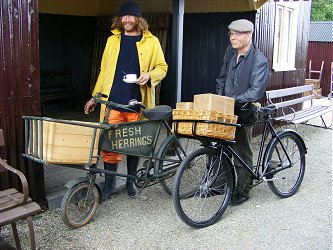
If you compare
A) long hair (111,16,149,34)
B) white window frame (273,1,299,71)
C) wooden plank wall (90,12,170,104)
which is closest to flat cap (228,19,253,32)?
long hair (111,16,149,34)

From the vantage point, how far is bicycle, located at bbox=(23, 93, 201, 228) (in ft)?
11.5

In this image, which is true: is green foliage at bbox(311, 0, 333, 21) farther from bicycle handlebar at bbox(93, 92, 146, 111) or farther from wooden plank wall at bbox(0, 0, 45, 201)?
wooden plank wall at bbox(0, 0, 45, 201)

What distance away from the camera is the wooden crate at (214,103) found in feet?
11.5

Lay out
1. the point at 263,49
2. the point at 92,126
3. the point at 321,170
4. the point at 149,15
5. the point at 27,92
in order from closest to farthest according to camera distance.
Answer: the point at 92,126
the point at 27,92
the point at 321,170
the point at 263,49
the point at 149,15

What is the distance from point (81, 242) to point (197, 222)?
1.03 meters

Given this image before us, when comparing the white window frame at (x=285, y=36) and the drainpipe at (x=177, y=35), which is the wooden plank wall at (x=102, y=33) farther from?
the drainpipe at (x=177, y=35)

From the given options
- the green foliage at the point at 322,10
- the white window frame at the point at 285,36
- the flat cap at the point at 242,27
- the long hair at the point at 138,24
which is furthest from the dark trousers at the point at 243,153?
the green foliage at the point at 322,10

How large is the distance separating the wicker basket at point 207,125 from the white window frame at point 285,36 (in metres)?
4.92

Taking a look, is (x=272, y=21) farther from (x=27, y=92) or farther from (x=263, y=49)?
(x=27, y=92)

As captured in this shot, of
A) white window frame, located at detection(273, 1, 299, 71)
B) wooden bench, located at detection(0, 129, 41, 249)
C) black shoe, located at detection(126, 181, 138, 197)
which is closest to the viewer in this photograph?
wooden bench, located at detection(0, 129, 41, 249)

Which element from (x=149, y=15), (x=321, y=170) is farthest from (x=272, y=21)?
(x=321, y=170)

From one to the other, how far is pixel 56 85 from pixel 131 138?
5628 millimetres

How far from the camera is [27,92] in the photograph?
374 cm

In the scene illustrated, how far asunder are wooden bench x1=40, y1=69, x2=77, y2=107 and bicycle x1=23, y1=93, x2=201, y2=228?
478 centimetres
